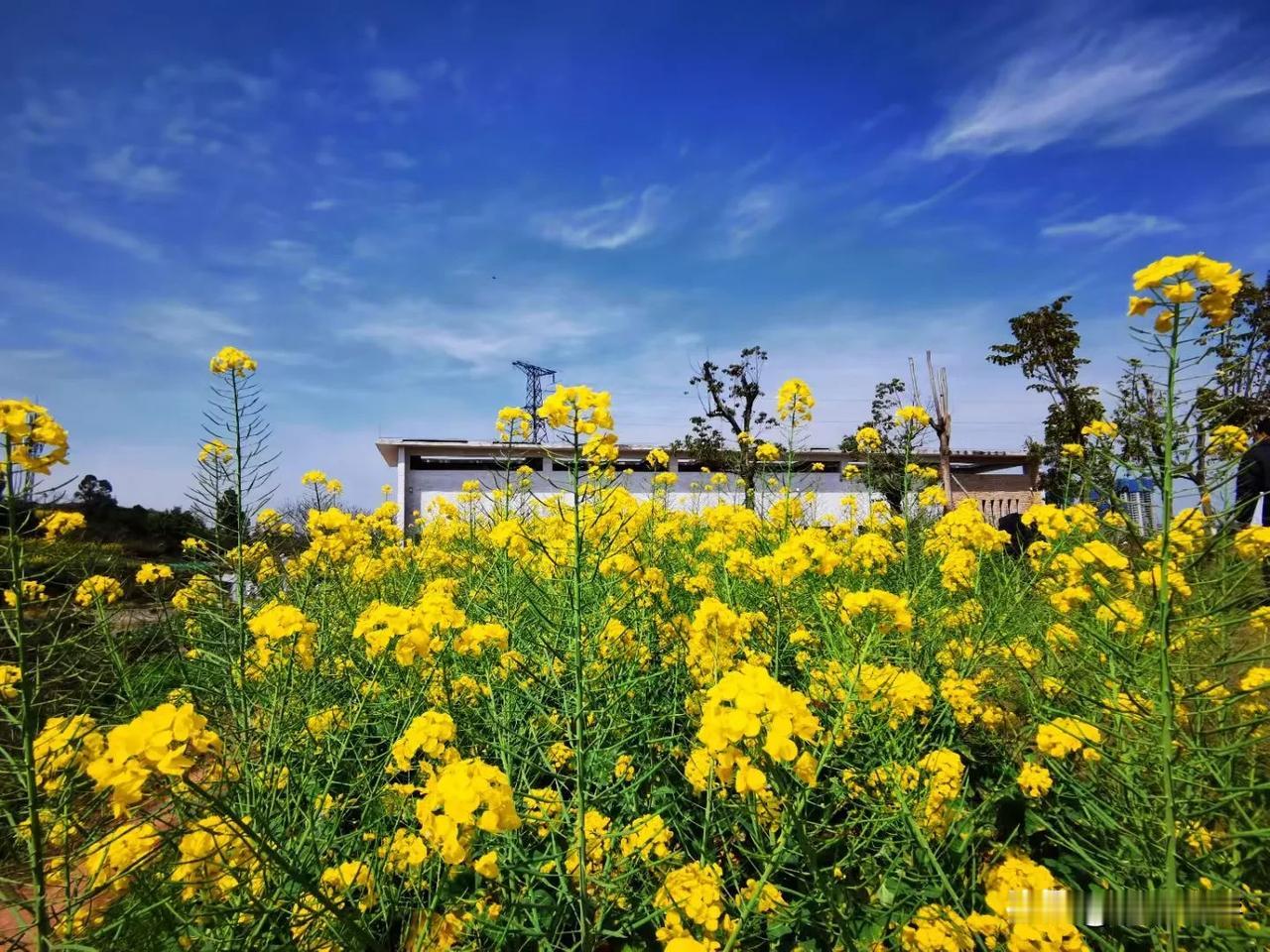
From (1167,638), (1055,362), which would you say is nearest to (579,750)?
(1167,638)

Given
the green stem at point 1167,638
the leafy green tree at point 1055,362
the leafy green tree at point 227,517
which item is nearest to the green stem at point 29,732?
the leafy green tree at point 227,517

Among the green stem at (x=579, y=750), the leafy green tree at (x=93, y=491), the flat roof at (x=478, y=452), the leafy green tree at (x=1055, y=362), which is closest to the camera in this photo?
the green stem at (x=579, y=750)

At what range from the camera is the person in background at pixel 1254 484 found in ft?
4.15

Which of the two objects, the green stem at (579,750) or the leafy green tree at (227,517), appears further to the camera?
the leafy green tree at (227,517)

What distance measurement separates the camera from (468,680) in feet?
7.97

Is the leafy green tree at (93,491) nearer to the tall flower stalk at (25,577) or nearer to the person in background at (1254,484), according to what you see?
the tall flower stalk at (25,577)

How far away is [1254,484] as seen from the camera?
253 centimetres

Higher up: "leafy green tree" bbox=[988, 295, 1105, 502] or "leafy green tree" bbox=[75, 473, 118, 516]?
"leafy green tree" bbox=[988, 295, 1105, 502]

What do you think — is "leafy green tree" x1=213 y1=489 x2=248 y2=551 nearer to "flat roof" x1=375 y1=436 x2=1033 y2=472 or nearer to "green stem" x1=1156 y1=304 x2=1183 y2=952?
"green stem" x1=1156 y1=304 x2=1183 y2=952

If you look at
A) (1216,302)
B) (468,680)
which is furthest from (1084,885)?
(468,680)

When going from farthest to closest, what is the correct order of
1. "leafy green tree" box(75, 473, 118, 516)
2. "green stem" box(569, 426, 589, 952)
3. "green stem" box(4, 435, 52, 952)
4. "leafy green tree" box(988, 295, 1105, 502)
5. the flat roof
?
the flat roof
"leafy green tree" box(988, 295, 1105, 502)
"leafy green tree" box(75, 473, 118, 516)
"green stem" box(569, 426, 589, 952)
"green stem" box(4, 435, 52, 952)

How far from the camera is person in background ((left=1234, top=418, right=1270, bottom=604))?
1.26 metres

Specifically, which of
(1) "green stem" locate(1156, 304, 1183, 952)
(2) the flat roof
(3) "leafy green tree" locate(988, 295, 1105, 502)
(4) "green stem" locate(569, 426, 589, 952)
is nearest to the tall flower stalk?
(4) "green stem" locate(569, 426, 589, 952)

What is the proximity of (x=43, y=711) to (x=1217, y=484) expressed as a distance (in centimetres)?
304
